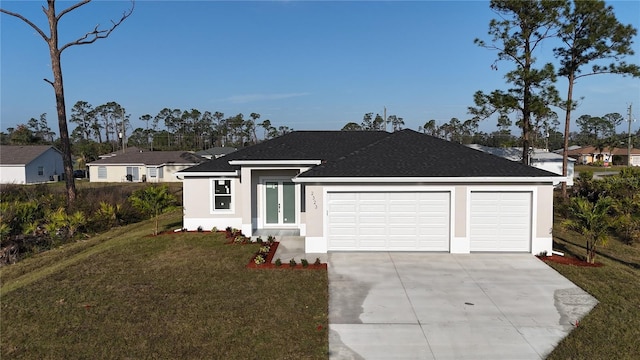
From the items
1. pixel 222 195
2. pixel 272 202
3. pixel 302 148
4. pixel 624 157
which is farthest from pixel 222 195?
pixel 624 157

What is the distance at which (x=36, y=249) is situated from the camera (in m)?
15.2

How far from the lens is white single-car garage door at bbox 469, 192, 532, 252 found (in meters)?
12.6

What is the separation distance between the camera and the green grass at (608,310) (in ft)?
21.5

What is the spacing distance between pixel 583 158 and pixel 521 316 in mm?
82186

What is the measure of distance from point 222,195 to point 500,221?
1092cm

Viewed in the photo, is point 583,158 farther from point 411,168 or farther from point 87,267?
point 87,267

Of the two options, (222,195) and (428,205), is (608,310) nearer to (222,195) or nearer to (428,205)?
(428,205)

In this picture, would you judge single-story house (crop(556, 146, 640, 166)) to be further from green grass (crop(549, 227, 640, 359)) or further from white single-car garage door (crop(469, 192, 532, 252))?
white single-car garage door (crop(469, 192, 532, 252))

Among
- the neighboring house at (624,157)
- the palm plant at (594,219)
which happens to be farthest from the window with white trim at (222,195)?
the neighboring house at (624,157)

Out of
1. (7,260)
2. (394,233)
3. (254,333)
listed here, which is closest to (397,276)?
(394,233)

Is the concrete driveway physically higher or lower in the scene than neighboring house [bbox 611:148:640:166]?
lower

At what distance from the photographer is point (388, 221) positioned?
42.0 feet

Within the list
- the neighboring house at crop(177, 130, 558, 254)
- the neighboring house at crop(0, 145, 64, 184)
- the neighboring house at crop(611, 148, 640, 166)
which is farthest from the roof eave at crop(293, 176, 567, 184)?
the neighboring house at crop(611, 148, 640, 166)

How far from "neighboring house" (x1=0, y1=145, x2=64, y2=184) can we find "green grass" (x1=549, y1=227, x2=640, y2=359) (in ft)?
164
